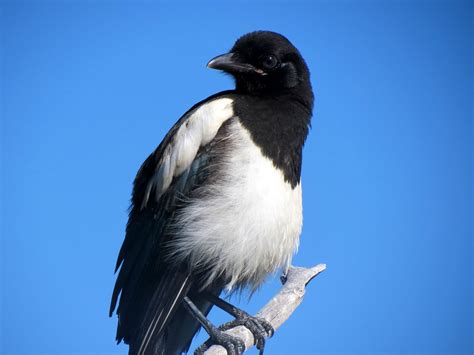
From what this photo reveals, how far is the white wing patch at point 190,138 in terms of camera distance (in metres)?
4.05

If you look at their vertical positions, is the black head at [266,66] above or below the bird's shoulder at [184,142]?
above

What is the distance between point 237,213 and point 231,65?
42.7 inches

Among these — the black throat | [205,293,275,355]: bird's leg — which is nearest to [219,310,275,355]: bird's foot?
[205,293,275,355]: bird's leg

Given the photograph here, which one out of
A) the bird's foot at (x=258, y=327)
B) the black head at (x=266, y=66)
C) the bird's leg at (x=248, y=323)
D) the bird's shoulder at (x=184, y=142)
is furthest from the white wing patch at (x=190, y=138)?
the bird's foot at (x=258, y=327)

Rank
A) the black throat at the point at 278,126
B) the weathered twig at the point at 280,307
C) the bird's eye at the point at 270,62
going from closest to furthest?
the black throat at the point at 278,126, the weathered twig at the point at 280,307, the bird's eye at the point at 270,62

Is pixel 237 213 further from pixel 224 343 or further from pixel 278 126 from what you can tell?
pixel 224 343

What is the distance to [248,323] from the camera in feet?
14.0

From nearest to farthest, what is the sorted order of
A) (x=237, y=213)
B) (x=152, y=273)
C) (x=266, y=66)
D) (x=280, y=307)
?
1. (x=237, y=213)
2. (x=152, y=273)
3. (x=280, y=307)
4. (x=266, y=66)

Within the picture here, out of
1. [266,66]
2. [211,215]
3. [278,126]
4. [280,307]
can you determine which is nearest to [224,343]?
[280,307]

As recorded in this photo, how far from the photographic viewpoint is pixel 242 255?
13.1ft

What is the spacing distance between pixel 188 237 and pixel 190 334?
85 centimetres

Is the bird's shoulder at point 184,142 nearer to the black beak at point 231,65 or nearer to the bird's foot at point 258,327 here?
the black beak at point 231,65

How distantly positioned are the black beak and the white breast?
1.74 ft

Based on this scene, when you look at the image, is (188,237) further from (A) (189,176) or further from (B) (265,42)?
(B) (265,42)
